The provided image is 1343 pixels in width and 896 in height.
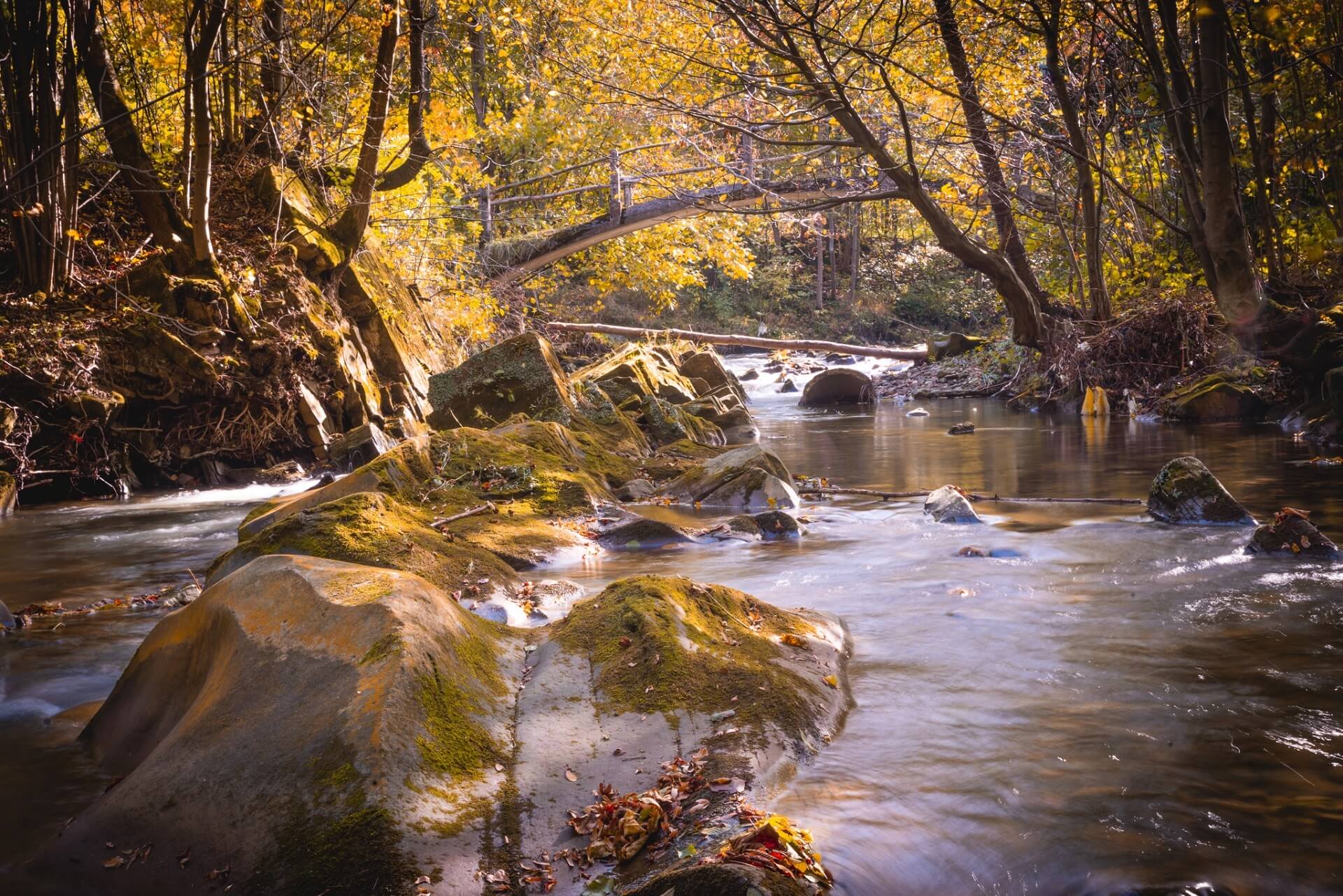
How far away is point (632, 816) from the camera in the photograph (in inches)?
98.8

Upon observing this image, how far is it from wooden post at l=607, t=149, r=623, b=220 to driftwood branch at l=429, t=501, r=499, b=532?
10683mm

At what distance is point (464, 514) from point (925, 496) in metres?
4.48

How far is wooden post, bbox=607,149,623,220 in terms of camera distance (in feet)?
53.7

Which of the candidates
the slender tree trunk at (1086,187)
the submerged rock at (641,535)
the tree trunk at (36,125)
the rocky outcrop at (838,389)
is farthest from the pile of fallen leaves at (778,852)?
the rocky outcrop at (838,389)

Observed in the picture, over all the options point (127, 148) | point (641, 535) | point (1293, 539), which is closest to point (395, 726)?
point (641, 535)

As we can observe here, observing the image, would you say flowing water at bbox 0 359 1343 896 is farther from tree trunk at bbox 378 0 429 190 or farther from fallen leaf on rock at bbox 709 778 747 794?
tree trunk at bbox 378 0 429 190

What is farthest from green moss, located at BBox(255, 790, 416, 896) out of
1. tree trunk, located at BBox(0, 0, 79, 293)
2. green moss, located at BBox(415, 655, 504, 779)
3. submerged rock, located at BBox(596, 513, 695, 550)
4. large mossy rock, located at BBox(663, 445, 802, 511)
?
tree trunk, located at BBox(0, 0, 79, 293)

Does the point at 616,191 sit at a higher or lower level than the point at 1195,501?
higher

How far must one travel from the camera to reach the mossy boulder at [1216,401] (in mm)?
13578

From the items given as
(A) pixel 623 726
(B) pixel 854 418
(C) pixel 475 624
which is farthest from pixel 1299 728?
(B) pixel 854 418

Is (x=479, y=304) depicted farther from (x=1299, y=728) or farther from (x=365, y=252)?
(x=1299, y=728)

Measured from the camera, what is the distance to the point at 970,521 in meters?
7.43

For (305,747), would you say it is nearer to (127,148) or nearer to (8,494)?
(8,494)

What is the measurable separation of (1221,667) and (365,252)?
40.5ft
